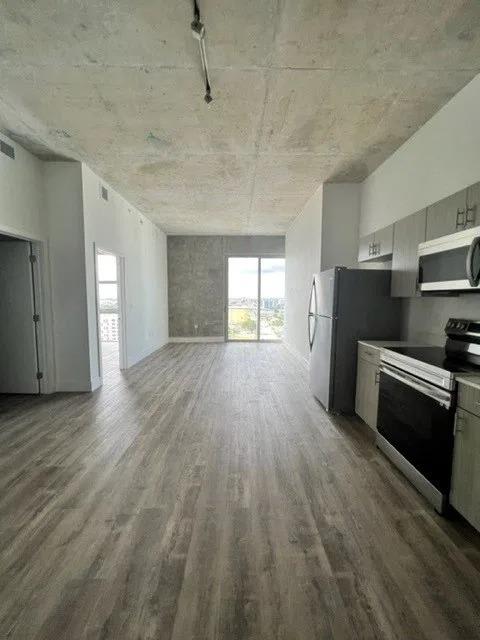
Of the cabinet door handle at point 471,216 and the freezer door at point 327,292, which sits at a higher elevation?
the cabinet door handle at point 471,216

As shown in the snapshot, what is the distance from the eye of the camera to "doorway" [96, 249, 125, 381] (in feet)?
16.7

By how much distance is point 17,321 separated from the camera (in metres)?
3.78

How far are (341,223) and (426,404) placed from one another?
3.17 meters

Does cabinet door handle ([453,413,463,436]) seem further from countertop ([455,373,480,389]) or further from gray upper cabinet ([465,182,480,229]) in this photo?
gray upper cabinet ([465,182,480,229])

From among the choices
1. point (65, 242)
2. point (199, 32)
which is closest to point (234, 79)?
point (199, 32)

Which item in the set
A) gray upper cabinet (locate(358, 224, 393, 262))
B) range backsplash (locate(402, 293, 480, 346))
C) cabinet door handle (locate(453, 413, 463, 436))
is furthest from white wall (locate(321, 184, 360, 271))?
cabinet door handle (locate(453, 413, 463, 436))

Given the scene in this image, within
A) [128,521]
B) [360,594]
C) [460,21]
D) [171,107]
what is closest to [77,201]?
[171,107]

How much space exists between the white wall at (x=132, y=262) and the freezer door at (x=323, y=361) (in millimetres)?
3020

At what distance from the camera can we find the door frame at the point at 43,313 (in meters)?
3.73

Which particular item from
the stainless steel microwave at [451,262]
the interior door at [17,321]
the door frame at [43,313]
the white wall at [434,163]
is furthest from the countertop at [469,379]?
the interior door at [17,321]

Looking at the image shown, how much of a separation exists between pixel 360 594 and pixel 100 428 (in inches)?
100

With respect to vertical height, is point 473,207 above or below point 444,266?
above

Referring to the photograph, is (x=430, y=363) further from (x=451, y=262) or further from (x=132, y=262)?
(x=132, y=262)

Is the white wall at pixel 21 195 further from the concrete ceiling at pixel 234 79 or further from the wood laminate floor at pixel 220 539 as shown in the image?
the wood laminate floor at pixel 220 539
